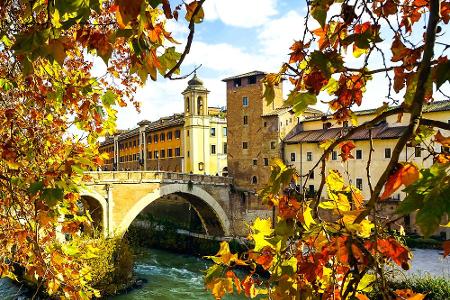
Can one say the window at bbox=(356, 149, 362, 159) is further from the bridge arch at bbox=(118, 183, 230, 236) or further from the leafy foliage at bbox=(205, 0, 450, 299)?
the leafy foliage at bbox=(205, 0, 450, 299)

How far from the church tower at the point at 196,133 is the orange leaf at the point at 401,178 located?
99.4ft

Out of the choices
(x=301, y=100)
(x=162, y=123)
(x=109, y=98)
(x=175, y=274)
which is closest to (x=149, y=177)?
(x=175, y=274)

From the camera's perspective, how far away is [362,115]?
22094 mm

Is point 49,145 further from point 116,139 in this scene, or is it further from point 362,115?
point 116,139

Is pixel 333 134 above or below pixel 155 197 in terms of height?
above

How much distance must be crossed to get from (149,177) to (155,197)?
3.65 feet

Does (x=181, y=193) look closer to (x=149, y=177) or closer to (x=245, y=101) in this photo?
(x=149, y=177)

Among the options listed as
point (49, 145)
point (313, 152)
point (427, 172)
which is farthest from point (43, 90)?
point (313, 152)

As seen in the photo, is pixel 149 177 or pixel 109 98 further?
pixel 149 177

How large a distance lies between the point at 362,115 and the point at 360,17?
21324 millimetres

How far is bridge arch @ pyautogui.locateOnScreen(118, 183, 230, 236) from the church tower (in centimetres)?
706

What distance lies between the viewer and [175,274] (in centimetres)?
2138

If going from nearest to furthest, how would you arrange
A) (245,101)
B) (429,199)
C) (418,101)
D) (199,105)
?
(429,199), (418,101), (245,101), (199,105)

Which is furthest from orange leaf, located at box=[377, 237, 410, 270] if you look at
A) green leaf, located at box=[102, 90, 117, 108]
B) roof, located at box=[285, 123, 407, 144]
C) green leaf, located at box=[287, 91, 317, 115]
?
roof, located at box=[285, 123, 407, 144]
